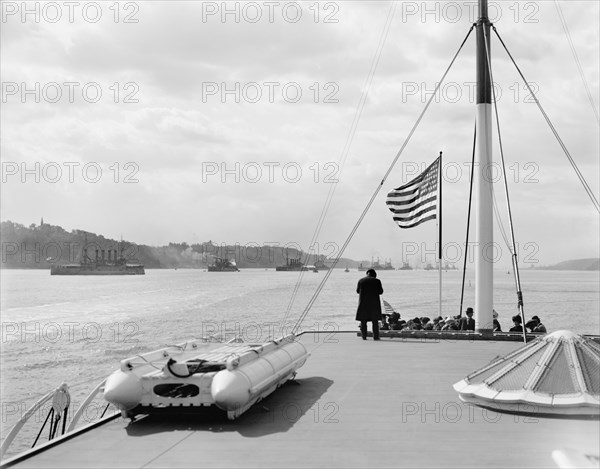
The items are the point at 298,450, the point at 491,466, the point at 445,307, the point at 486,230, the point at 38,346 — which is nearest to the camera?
the point at 491,466

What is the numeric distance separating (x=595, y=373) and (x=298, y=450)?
4.23 m

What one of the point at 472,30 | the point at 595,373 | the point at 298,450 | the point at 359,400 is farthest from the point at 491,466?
the point at 472,30

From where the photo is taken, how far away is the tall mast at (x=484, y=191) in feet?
60.1

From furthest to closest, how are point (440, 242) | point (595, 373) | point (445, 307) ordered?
point (445, 307)
point (440, 242)
point (595, 373)

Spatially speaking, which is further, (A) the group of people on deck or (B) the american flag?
(B) the american flag

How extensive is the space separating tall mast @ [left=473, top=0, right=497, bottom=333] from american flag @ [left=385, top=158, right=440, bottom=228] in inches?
166

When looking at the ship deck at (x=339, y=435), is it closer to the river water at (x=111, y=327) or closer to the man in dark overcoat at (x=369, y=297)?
the man in dark overcoat at (x=369, y=297)

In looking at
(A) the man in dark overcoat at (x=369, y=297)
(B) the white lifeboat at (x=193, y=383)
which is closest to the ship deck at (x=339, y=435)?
(B) the white lifeboat at (x=193, y=383)

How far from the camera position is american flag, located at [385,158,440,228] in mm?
22892

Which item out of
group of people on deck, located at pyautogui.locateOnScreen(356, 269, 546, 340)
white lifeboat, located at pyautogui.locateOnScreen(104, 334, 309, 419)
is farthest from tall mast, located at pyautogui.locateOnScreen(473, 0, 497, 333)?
white lifeboat, located at pyautogui.locateOnScreen(104, 334, 309, 419)

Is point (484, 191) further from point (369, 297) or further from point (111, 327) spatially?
point (111, 327)

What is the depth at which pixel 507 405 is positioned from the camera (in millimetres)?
9414

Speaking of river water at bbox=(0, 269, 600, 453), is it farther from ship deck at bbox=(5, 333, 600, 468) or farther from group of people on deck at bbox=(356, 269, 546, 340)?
ship deck at bbox=(5, 333, 600, 468)

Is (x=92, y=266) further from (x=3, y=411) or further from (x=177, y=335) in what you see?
(x=3, y=411)
